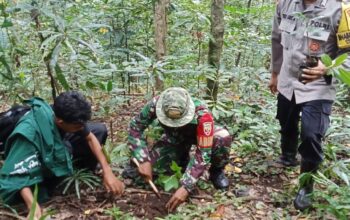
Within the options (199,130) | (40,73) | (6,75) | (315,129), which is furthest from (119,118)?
(315,129)

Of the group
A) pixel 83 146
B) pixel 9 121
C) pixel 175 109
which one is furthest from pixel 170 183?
pixel 9 121

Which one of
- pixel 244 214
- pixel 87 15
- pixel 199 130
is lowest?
pixel 244 214

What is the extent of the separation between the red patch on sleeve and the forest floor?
0.47 m

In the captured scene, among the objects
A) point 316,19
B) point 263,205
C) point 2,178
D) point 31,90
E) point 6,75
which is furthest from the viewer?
point 31,90

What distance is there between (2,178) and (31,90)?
6.01 feet

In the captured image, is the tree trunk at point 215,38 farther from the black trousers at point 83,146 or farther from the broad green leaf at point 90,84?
the black trousers at point 83,146

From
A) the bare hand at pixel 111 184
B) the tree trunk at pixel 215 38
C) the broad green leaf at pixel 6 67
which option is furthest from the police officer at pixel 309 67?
the broad green leaf at pixel 6 67

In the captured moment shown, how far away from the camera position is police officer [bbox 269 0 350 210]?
3037 millimetres

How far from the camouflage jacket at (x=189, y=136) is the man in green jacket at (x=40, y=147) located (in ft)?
1.31

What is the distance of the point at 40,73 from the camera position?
528 cm

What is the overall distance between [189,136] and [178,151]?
22 centimetres

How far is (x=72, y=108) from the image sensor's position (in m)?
2.85

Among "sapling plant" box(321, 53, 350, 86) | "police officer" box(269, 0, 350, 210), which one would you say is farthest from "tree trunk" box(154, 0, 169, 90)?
"sapling plant" box(321, 53, 350, 86)

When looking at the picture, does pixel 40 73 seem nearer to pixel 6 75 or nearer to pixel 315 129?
pixel 6 75
